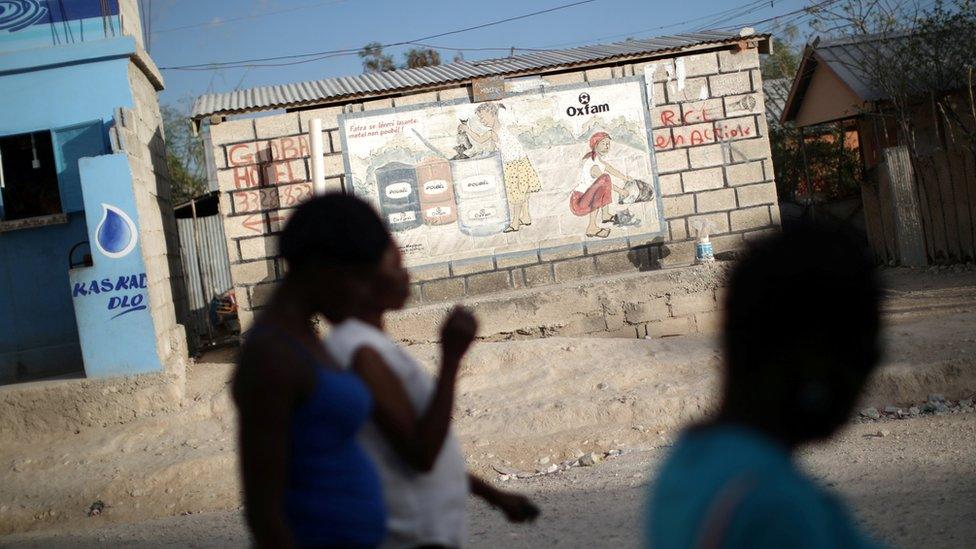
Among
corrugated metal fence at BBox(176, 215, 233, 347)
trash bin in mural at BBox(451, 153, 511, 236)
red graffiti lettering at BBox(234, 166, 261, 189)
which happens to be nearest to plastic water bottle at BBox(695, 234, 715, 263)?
trash bin in mural at BBox(451, 153, 511, 236)

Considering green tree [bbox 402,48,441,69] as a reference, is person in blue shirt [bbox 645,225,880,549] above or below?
below

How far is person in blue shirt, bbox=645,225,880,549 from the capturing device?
128cm

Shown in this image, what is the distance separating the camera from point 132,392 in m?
8.41

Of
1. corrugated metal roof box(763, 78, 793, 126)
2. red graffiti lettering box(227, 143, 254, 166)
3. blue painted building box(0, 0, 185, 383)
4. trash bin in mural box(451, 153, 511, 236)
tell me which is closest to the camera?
blue painted building box(0, 0, 185, 383)

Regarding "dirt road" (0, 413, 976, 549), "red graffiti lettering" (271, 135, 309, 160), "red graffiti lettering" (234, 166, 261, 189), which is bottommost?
"dirt road" (0, 413, 976, 549)

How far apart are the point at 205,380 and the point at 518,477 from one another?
3.86 meters

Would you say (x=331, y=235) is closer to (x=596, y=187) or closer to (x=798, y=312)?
(x=798, y=312)

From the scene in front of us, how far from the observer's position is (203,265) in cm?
1402

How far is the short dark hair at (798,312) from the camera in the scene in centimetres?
140

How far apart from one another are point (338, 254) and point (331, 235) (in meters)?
0.04

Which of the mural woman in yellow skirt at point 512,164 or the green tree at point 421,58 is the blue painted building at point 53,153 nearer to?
the mural woman in yellow skirt at point 512,164

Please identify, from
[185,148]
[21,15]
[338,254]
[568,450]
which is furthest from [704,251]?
[185,148]

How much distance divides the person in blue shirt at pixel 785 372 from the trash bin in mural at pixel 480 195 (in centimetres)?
901

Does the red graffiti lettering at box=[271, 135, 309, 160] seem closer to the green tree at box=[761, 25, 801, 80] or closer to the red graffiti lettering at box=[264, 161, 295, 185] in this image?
the red graffiti lettering at box=[264, 161, 295, 185]
